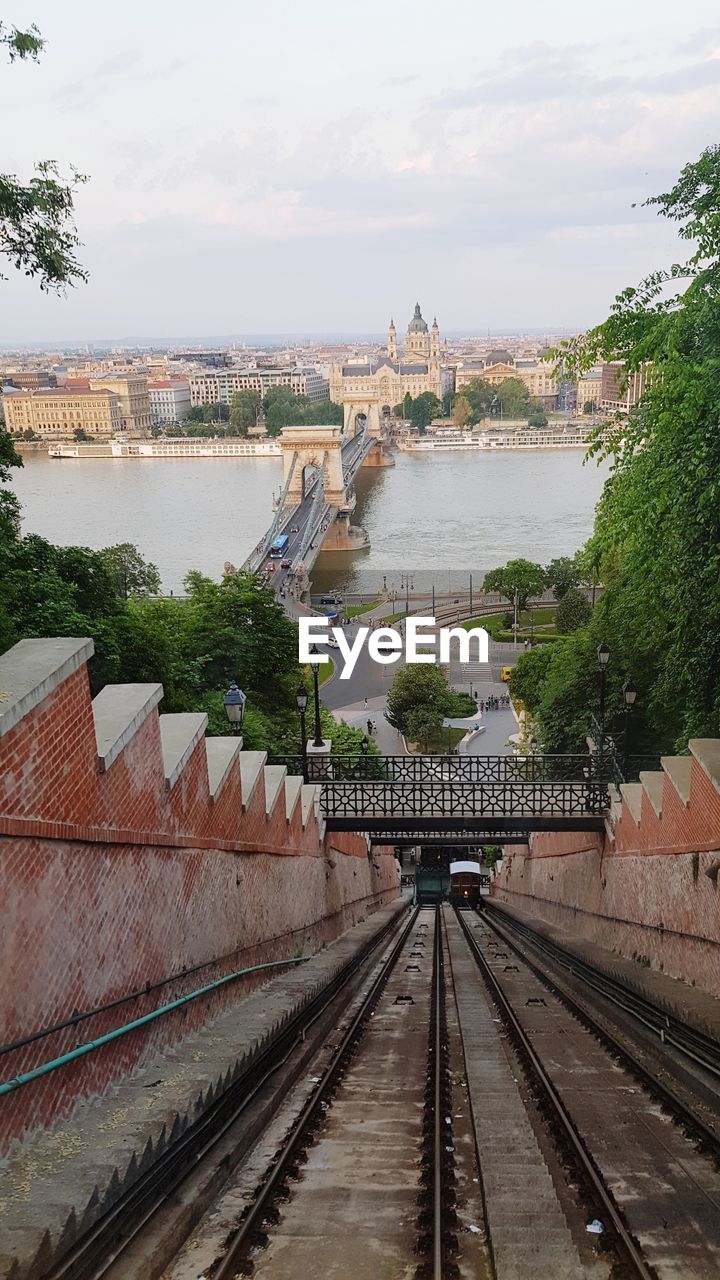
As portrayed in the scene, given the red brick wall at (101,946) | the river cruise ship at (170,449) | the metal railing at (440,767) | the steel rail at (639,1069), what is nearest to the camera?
the red brick wall at (101,946)

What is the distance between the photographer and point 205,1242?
396 cm

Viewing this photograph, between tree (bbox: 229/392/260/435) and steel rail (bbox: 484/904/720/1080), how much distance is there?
15616 cm

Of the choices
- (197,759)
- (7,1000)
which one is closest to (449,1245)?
(7,1000)

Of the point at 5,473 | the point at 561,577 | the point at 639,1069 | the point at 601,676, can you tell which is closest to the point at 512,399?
the point at 561,577

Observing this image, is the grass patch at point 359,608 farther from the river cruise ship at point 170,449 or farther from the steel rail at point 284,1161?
the river cruise ship at point 170,449

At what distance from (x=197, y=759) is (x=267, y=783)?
12.4 feet

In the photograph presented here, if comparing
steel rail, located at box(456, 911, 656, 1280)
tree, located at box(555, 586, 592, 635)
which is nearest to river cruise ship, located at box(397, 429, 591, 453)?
tree, located at box(555, 586, 592, 635)

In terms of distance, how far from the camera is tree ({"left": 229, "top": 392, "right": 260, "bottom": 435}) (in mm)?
164625

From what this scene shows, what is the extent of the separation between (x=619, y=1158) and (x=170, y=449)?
462ft

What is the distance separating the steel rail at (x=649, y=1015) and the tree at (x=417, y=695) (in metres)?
24.0

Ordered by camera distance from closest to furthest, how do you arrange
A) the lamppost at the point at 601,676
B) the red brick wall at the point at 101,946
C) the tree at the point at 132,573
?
the red brick wall at the point at 101,946 → the lamppost at the point at 601,676 → the tree at the point at 132,573

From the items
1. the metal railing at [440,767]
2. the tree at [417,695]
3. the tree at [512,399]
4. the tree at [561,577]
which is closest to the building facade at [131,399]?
the tree at [512,399]

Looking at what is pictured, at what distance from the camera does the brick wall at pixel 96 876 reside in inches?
169

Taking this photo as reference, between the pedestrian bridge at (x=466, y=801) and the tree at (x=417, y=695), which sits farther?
the tree at (x=417, y=695)
